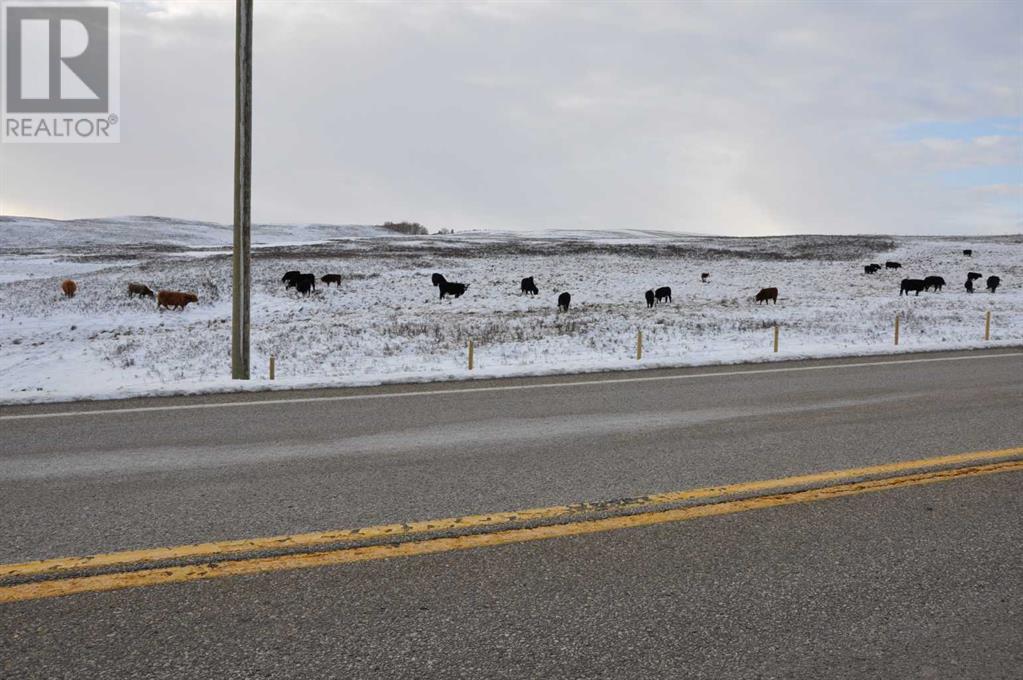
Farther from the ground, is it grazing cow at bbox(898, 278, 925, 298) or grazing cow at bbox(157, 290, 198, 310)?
grazing cow at bbox(898, 278, 925, 298)

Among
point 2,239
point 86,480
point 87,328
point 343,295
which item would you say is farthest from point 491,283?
point 2,239

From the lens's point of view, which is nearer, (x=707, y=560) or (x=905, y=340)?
(x=707, y=560)

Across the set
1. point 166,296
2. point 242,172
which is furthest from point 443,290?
point 242,172

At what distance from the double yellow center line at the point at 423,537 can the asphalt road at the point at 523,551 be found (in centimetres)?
14

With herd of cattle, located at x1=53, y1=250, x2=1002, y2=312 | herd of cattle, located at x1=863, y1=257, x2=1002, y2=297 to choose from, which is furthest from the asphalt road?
herd of cattle, located at x1=863, y1=257, x2=1002, y2=297

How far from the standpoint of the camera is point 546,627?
11.3ft

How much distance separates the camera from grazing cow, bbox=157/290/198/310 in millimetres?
26109

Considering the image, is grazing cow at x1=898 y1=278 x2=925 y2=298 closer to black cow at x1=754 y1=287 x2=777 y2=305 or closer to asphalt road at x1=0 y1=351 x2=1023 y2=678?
black cow at x1=754 y1=287 x2=777 y2=305

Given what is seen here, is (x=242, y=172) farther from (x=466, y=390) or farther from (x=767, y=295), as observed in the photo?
(x=767, y=295)

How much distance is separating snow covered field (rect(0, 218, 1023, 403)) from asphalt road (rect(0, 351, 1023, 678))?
13.8 feet

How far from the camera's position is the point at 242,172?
11.6 metres

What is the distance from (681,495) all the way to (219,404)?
6.23 metres

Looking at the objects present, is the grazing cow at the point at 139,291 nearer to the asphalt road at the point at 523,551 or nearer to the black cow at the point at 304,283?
the black cow at the point at 304,283

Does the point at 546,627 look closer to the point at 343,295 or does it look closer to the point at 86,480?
the point at 86,480
